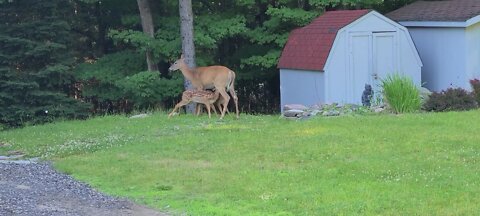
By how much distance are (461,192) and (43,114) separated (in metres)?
15.3

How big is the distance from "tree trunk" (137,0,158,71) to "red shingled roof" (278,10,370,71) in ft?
13.6

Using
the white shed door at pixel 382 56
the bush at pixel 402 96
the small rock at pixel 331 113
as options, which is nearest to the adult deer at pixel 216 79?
A: the small rock at pixel 331 113

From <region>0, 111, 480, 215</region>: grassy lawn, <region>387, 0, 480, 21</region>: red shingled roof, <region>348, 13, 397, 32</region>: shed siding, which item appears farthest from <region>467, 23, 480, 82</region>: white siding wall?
<region>0, 111, 480, 215</region>: grassy lawn

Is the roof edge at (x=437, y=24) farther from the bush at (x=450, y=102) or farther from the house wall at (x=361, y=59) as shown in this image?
the bush at (x=450, y=102)

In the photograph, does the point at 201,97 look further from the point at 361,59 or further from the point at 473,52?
the point at 473,52

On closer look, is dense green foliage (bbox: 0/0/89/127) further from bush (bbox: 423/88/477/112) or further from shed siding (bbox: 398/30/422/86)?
bush (bbox: 423/88/477/112)

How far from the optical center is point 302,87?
19234mm

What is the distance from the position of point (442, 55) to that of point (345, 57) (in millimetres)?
2819

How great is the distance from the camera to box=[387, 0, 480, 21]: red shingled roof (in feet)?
62.6

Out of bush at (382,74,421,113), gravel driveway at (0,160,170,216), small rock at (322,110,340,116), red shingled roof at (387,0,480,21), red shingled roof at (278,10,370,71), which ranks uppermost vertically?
red shingled roof at (387,0,480,21)

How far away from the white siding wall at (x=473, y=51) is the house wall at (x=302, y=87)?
364cm

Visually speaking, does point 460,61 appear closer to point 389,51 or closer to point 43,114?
point 389,51

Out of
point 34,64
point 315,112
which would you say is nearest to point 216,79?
point 315,112

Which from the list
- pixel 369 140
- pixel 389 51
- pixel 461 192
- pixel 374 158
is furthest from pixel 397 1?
pixel 461 192
